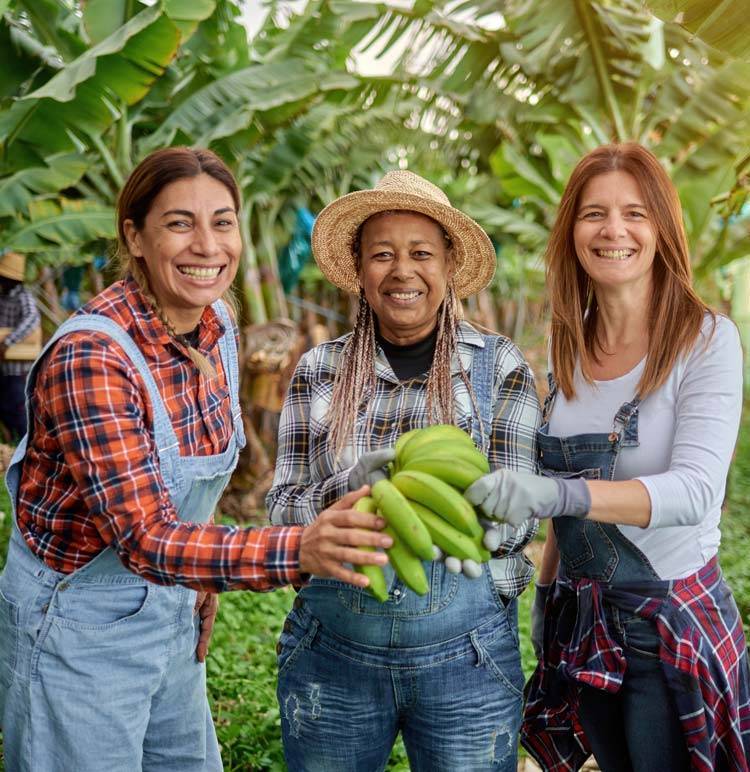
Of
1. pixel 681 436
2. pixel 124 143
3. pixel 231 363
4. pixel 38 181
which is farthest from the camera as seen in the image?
pixel 124 143

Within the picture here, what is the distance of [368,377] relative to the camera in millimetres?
2404

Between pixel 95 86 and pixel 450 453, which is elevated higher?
pixel 95 86

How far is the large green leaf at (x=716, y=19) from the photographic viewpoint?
216 centimetres

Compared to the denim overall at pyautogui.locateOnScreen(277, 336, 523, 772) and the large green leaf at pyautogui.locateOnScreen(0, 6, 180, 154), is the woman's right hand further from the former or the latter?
the large green leaf at pyautogui.locateOnScreen(0, 6, 180, 154)

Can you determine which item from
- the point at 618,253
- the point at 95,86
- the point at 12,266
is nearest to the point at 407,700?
the point at 618,253

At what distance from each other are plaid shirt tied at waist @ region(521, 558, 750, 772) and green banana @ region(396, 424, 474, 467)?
0.72 metres

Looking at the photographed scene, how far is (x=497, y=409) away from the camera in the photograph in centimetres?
231

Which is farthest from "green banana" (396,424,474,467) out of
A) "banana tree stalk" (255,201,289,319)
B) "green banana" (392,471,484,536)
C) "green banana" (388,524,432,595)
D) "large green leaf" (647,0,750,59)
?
"banana tree stalk" (255,201,289,319)

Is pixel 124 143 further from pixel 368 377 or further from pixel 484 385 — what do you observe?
pixel 484 385


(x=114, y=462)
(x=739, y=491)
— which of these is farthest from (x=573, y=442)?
(x=739, y=491)

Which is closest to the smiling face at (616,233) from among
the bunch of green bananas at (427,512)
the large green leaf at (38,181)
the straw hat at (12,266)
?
the bunch of green bananas at (427,512)

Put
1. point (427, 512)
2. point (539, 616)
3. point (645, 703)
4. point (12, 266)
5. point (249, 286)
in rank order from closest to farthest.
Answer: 1. point (427, 512)
2. point (645, 703)
3. point (539, 616)
4. point (12, 266)
5. point (249, 286)

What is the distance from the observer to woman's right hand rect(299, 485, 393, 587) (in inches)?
67.4

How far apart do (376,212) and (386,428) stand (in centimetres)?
68
